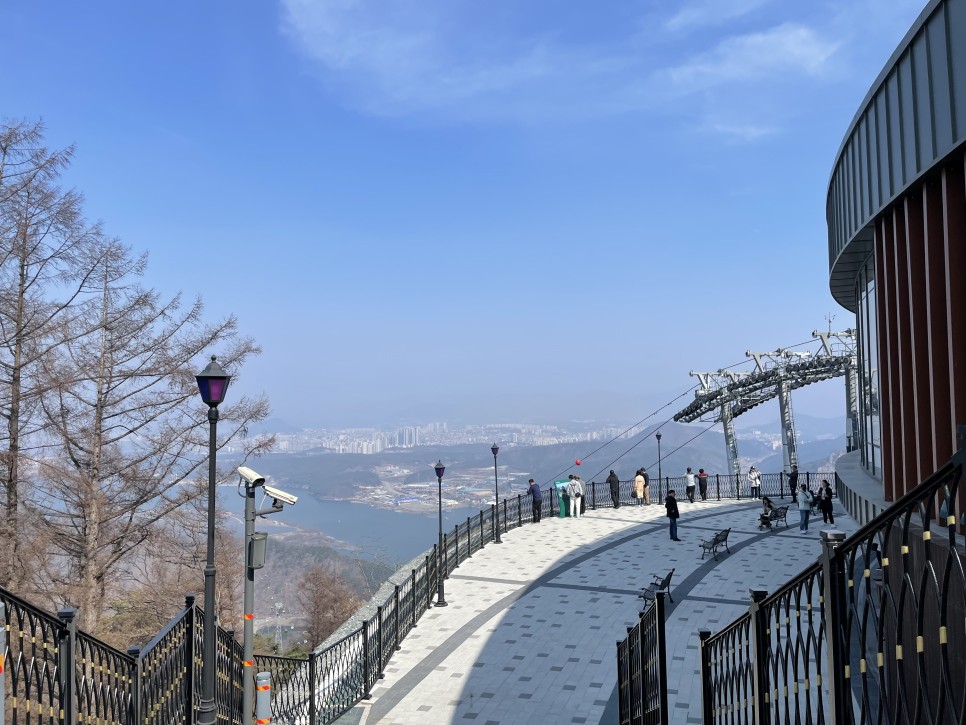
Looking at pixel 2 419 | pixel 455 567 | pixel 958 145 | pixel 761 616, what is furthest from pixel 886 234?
pixel 2 419

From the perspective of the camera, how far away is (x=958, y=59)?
714 centimetres

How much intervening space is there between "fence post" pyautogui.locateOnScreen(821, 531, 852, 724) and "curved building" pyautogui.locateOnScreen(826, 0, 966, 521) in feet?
18.6

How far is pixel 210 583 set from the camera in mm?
7516

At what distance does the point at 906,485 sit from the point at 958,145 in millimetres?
5105

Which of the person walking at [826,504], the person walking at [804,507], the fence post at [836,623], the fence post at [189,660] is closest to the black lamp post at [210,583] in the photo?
the fence post at [189,660]

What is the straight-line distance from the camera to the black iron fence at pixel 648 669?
22.8 ft

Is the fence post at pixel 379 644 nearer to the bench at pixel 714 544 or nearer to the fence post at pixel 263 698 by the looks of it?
the fence post at pixel 263 698

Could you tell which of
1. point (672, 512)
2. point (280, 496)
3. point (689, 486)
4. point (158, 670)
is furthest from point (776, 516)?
point (158, 670)

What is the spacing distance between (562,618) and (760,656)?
11.0 m

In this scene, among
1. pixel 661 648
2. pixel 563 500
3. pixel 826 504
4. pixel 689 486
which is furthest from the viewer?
pixel 689 486

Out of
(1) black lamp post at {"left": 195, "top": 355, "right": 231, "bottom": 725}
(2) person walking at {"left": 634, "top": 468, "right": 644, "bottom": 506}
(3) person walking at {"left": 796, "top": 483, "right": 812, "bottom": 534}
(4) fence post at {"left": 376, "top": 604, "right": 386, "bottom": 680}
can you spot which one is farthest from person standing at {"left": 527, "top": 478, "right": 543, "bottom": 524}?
(1) black lamp post at {"left": 195, "top": 355, "right": 231, "bottom": 725}

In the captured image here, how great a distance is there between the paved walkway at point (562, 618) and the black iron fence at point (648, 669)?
6.14ft

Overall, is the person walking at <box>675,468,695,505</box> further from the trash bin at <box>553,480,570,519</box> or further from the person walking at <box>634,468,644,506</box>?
the trash bin at <box>553,480,570,519</box>

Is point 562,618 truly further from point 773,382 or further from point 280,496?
point 773,382
